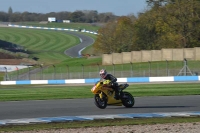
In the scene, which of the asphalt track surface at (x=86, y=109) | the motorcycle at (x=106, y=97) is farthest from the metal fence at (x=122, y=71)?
the motorcycle at (x=106, y=97)

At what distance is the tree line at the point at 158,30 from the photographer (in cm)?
7562

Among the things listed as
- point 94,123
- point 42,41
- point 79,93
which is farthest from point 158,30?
A: point 42,41

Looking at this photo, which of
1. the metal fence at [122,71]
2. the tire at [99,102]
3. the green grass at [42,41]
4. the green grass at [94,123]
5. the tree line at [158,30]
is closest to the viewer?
the green grass at [94,123]

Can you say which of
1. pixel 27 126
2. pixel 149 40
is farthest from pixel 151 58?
pixel 27 126

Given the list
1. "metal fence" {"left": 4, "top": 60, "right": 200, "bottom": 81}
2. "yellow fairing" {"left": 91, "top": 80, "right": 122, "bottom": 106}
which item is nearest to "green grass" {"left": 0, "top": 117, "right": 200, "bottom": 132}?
"yellow fairing" {"left": 91, "top": 80, "right": 122, "bottom": 106}

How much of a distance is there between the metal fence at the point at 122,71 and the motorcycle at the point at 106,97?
2999cm

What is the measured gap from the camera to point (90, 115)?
19.1 m

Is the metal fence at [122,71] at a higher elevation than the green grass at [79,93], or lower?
higher

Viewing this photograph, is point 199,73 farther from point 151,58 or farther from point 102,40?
point 102,40

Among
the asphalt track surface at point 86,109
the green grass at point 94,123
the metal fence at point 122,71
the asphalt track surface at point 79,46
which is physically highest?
the asphalt track surface at point 79,46

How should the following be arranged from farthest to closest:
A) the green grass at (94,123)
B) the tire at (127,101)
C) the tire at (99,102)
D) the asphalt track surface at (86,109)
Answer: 1. the tire at (127,101)
2. the tire at (99,102)
3. the asphalt track surface at (86,109)
4. the green grass at (94,123)

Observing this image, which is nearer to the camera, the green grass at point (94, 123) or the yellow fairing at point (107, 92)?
the green grass at point (94, 123)

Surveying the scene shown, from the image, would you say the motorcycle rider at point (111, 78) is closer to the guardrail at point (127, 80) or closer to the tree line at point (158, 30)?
the guardrail at point (127, 80)

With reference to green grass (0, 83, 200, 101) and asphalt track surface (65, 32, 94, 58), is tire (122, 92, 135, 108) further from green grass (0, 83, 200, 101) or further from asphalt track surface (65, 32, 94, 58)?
asphalt track surface (65, 32, 94, 58)
